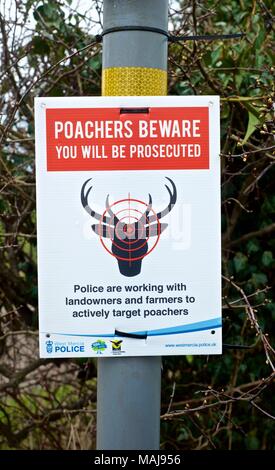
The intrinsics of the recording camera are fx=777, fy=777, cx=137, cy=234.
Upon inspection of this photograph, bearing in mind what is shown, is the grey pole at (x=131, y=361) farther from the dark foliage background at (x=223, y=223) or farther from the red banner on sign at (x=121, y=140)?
the dark foliage background at (x=223, y=223)

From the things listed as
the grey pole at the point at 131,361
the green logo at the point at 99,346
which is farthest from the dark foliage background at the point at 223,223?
the green logo at the point at 99,346

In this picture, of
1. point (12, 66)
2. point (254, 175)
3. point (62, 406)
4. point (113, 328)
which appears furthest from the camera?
point (62, 406)

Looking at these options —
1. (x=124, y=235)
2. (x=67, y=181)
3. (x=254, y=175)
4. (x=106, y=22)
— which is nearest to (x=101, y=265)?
(x=124, y=235)

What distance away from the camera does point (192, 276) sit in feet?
Result: 8.22

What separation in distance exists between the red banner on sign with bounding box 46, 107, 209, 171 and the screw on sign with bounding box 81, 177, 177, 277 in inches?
3.3

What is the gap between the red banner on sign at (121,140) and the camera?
2.49 m

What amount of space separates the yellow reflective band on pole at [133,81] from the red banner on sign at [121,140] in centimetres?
8

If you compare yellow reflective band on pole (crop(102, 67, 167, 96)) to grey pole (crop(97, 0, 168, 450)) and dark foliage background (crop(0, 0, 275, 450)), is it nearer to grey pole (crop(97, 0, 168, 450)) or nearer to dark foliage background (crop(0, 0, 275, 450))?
grey pole (crop(97, 0, 168, 450))

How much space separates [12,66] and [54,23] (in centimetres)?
34

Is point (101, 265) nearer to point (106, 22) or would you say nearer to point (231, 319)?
point (106, 22)

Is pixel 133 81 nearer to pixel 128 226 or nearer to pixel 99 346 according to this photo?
pixel 128 226

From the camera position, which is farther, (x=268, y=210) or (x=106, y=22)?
(x=268, y=210)

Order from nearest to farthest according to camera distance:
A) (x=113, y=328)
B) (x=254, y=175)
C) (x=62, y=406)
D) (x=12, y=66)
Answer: (x=113, y=328)
(x=254, y=175)
(x=12, y=66)
(x=62, y=406)

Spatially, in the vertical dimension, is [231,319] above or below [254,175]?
below
